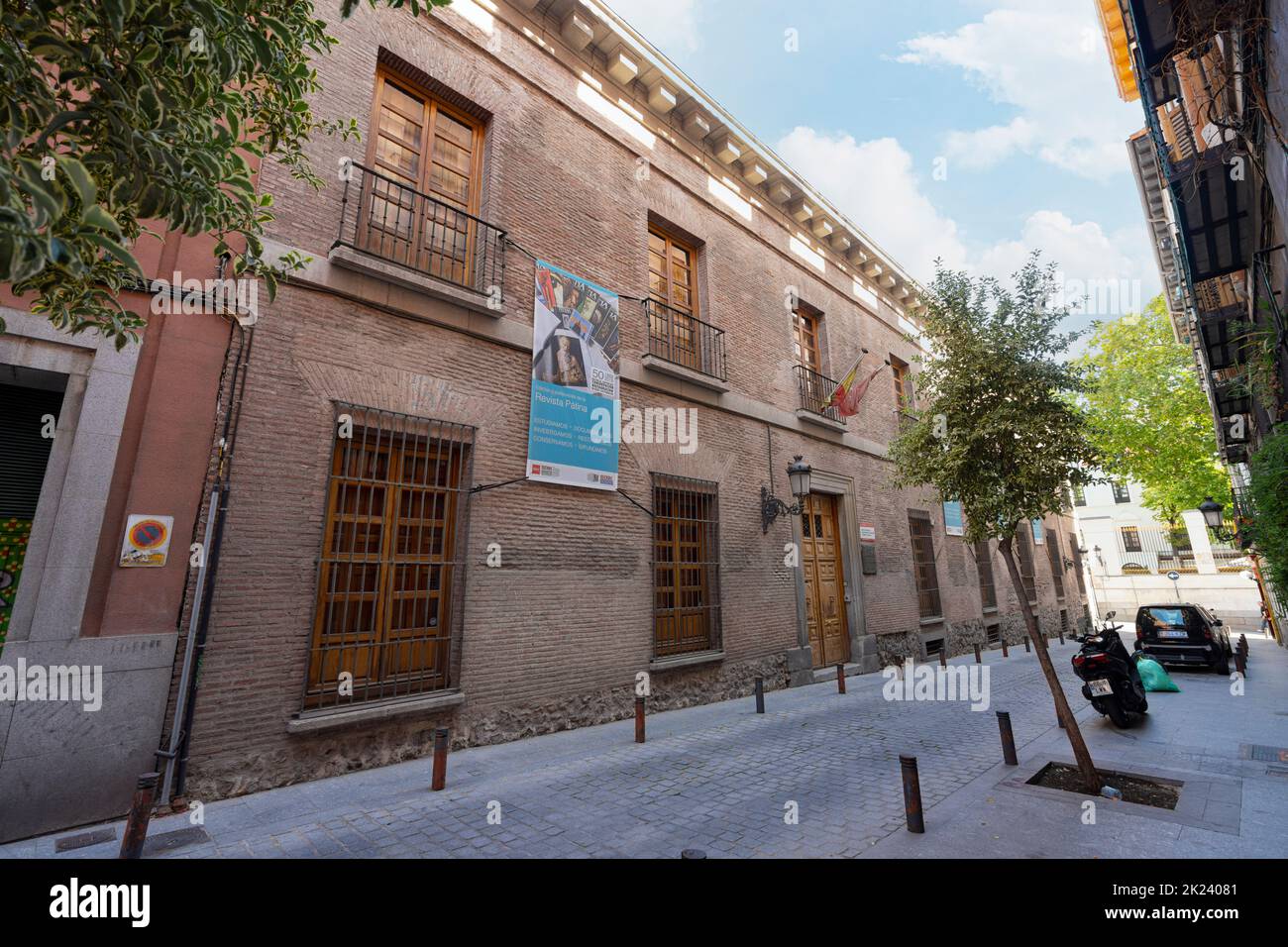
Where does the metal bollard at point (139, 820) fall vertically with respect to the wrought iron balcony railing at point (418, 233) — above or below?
below

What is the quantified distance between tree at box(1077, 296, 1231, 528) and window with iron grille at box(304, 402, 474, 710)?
19463 mm

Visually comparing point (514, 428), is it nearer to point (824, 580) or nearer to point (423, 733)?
point (423, 733)

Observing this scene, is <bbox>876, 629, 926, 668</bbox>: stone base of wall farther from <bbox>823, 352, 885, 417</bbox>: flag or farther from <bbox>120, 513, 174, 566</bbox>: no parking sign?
<bbox>120, 513, 174, 566</bbox>: no parking sign

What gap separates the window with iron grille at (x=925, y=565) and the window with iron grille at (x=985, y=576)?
2.91 meters

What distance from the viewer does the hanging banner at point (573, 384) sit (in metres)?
7.82

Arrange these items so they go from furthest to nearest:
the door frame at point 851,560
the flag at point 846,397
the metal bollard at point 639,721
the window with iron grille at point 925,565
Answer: the window with iron grille at point 925,565 < the door frame at point 851,560 < the flag at point 846,397 < the metal bollard at point 639,721

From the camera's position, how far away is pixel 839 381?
1420 cm

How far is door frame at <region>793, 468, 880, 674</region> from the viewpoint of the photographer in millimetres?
12492

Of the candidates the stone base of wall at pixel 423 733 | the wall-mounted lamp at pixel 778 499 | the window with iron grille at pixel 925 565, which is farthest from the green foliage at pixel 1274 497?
the window with iron grille at pixel 925 565

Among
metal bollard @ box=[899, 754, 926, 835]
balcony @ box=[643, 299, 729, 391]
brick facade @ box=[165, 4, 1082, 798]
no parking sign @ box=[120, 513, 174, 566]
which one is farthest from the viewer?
balcony @ box=[643, 299, 729, 391]

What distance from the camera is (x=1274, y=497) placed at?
5.43 meters

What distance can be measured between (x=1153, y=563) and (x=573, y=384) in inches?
1616

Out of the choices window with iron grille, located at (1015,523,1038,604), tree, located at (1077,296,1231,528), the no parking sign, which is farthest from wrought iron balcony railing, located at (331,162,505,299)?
window with iron grille, located at (1015,523,1038,604)

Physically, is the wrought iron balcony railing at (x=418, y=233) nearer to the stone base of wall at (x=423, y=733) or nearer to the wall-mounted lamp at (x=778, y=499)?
the stone base of wall at (x=423, y=733)
